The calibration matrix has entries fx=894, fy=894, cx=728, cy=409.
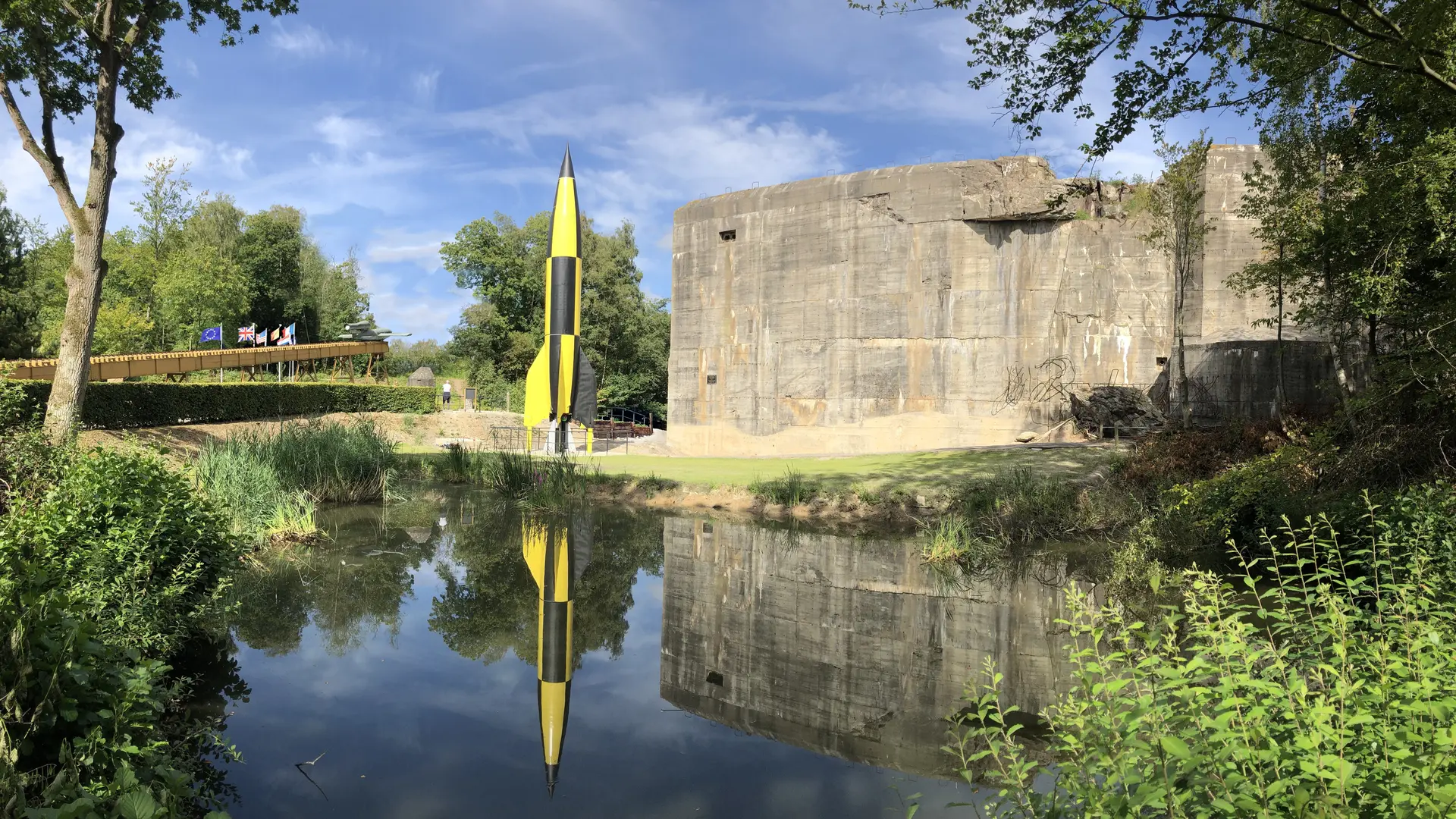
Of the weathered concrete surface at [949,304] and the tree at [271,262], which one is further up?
the tree at [271,262]

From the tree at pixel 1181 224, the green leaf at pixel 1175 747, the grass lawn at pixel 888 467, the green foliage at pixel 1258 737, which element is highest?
the tree at pixel 1181 224

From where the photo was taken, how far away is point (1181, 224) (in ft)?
66.3

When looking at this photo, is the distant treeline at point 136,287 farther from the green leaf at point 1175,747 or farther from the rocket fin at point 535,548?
the green leaf at point 1175,747

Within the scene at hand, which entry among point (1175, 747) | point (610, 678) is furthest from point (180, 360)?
point (1175, 747)

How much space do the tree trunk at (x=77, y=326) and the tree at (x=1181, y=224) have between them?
18214 millimetres

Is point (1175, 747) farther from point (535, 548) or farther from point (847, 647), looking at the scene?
point (535, 548)

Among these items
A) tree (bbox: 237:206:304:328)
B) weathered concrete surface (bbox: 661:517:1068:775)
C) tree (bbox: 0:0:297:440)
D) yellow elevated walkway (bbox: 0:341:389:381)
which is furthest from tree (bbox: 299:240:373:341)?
weathered concrete surface (bbox: 661:517:1068:775)

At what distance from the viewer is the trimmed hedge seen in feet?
67.3

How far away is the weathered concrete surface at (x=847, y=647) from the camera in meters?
5.55

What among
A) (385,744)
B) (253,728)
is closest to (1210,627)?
(385,744)

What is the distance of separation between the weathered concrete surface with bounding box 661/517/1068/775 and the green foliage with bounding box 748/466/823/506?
396cm

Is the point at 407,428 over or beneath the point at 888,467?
over

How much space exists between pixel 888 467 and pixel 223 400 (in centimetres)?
1903

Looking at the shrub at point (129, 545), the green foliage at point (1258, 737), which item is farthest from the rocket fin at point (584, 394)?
the green foliage at point (1258, 737)
